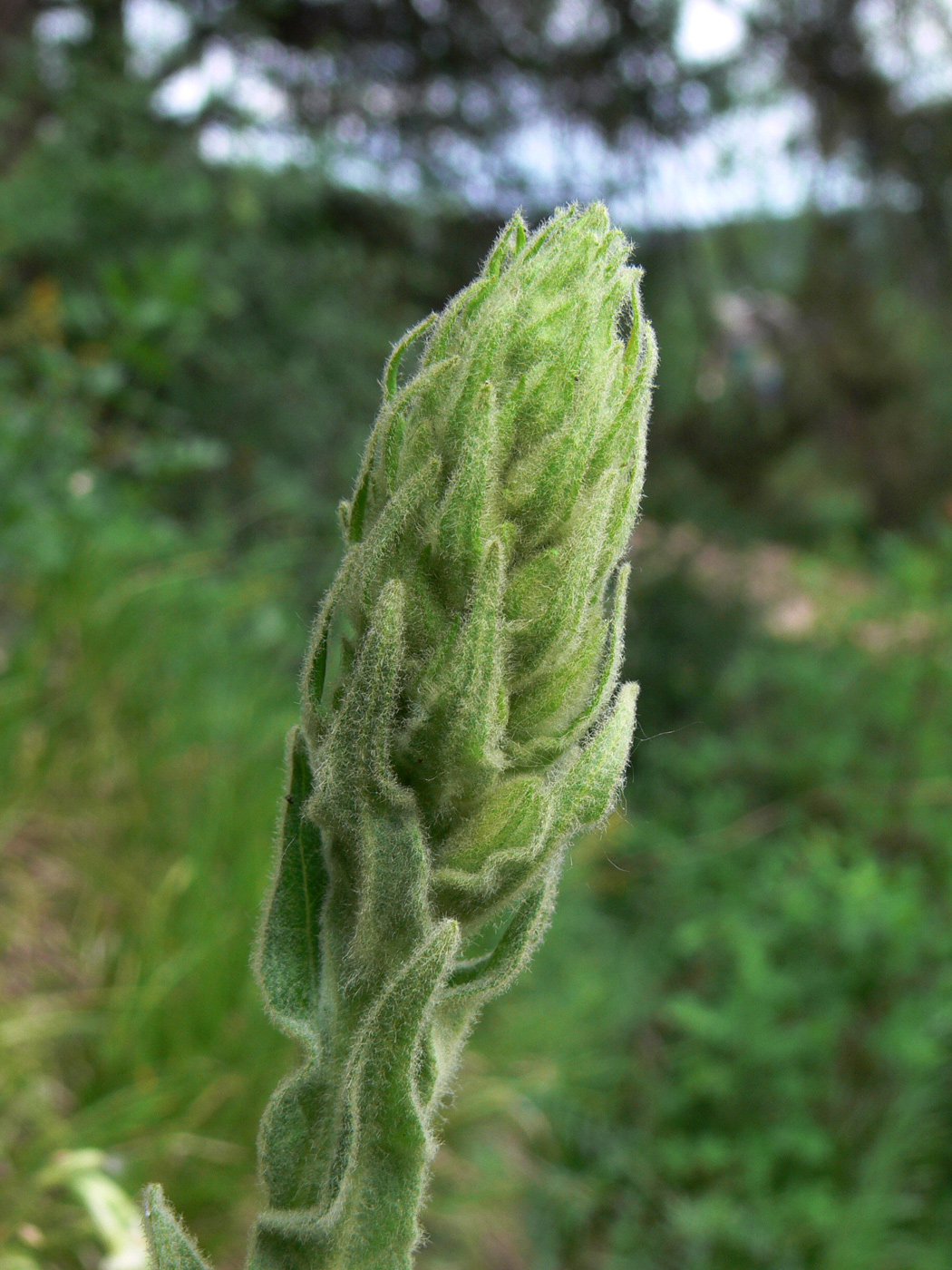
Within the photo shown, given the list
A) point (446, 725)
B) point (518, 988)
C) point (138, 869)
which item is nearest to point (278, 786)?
point (138, 869)

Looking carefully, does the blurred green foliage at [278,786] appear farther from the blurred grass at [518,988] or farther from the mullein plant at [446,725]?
the mullein plant at [446,725]

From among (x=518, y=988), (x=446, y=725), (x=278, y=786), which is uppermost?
(x=278, y=786)

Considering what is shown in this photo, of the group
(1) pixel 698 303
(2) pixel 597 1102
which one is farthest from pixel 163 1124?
(1) pixel 698 303

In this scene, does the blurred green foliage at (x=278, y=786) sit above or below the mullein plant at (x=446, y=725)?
above

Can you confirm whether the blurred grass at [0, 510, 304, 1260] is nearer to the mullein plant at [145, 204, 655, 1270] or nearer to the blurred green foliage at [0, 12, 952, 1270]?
the blurred green foliage at [0, 12, 952, 1270]

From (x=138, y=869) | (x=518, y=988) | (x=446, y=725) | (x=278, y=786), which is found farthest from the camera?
(x=518, y=988)

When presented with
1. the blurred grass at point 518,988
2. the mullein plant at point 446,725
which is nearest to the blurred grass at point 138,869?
the blurred grass at point 518,988

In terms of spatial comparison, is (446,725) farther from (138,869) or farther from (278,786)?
(278,786)
